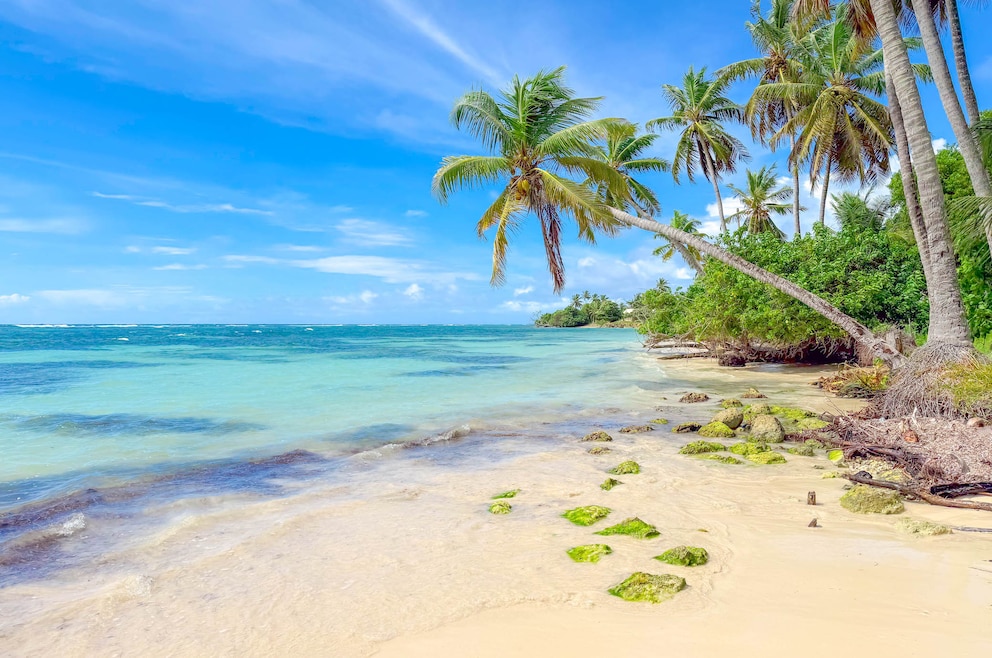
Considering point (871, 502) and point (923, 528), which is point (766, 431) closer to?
point (871, 502)

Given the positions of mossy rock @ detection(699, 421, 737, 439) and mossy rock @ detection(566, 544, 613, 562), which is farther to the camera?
mossy rock @ detection(699, 421, 737, 439)

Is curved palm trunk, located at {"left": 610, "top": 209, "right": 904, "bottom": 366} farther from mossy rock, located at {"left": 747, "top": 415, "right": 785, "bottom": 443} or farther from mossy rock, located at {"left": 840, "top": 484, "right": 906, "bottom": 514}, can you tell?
mossy rock, located at {"left": 840, "top": 484, "right": 906, "bottom": 514}

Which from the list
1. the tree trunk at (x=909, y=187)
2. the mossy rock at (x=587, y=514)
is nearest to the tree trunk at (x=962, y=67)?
the tree trunk at (x=909, y=187)

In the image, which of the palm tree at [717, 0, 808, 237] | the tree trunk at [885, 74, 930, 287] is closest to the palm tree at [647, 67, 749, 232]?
the palm tree at [717, 0, 808, 237]

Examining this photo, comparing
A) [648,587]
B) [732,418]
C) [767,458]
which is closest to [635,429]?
[732,418]

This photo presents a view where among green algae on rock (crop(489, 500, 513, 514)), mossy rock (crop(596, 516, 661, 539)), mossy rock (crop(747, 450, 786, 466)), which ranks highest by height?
mossy rock (crop(747, 450, 786, 466))

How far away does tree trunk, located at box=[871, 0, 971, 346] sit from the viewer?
29.2ft

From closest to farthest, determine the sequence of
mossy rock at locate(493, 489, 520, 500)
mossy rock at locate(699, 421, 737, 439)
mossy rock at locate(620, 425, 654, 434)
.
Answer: mossy rock at locate(493, 489, 520, 500) → mossy rock at locate(699, 421, 737, 439) → mossy rock at locate(620, 425, 654, 434)

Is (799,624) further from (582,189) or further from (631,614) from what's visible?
(582,189)

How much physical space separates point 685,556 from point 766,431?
5.02 m

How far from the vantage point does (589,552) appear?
4.29 metres

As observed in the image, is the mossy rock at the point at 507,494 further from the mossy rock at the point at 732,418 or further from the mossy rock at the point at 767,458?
the mossy rock at the point at 732,418

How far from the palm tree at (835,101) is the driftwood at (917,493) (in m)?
18.5

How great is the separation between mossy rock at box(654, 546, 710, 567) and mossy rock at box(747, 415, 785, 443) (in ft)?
15.3
